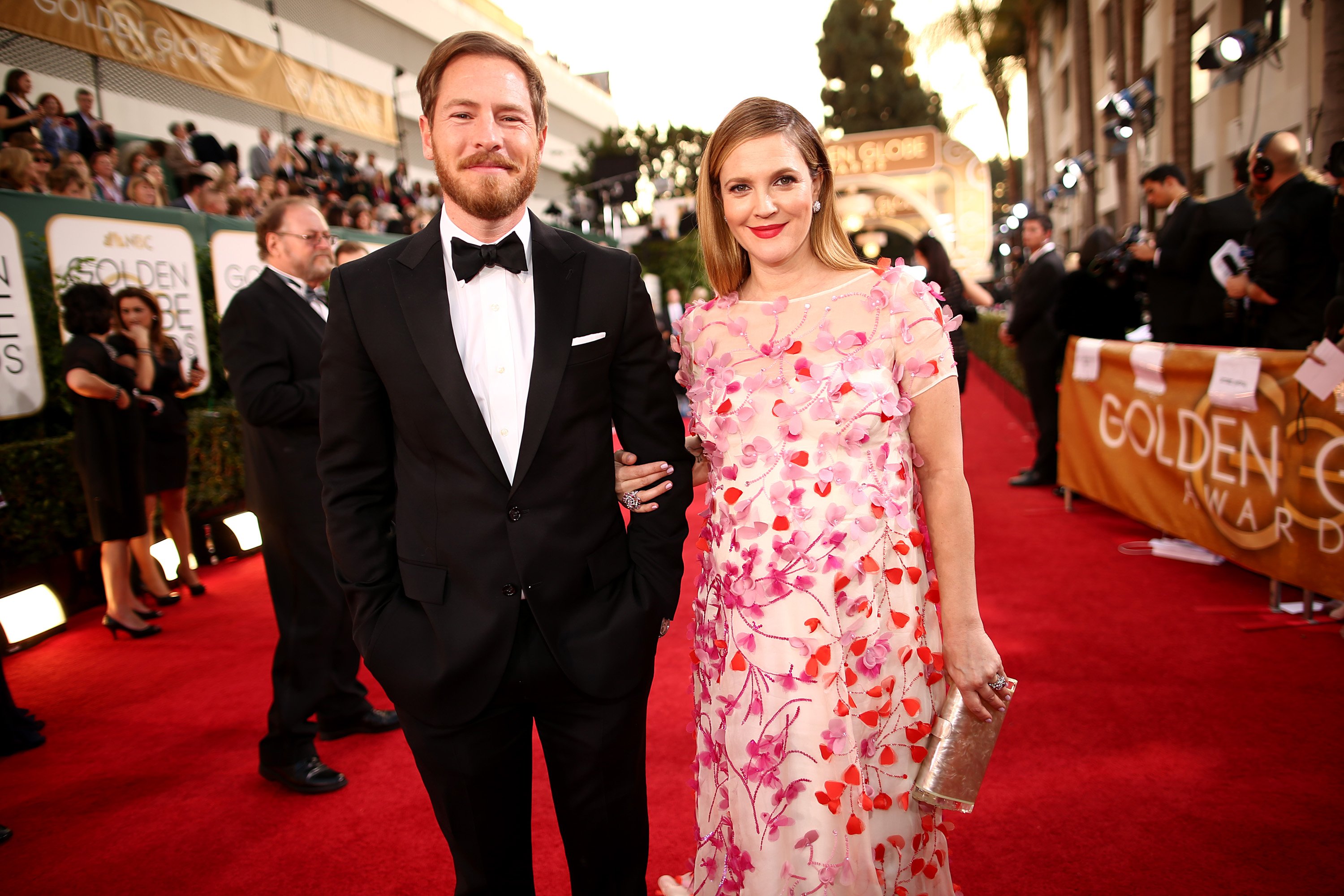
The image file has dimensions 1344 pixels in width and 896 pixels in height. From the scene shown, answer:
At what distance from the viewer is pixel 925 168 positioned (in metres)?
20.3

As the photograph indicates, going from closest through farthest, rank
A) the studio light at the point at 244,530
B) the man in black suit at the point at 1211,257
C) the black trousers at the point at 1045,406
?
the man in black suit at the point at 1211,257
the studio light at the point at 244,530
the black trousers at the point at 1045,406

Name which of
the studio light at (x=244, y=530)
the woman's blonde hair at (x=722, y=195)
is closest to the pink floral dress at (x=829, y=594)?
the woman's blonde hair at (x=722, y=195)

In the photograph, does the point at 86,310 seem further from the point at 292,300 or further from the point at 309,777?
the point at 309,777

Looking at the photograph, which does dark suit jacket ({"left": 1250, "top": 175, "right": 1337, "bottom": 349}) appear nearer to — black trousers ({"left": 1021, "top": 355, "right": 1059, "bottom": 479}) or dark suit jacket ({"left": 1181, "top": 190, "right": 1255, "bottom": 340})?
dark suit jacket ({"left": 1181, "top": 190, "right": 1255, "bottom": 340})

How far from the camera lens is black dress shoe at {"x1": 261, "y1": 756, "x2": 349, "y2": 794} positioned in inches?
114

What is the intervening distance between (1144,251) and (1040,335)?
0.95 m

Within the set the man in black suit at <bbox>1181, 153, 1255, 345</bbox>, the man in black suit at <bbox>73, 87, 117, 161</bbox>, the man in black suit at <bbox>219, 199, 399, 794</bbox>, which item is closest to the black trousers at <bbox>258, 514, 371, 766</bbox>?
the man in black suit at <bbox>219, 199, 399, 794</bbox>

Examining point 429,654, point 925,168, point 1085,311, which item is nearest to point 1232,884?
point 429,654

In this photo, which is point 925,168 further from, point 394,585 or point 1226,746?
point 394,585

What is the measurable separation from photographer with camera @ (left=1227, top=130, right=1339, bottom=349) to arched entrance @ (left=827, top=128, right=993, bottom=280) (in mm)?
14717

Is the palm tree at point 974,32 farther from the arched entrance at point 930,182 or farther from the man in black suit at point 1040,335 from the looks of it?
the man in black suit at point 1040,335

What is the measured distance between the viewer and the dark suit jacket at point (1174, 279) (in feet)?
17.7

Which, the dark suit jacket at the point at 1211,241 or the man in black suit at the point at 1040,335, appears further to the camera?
the man in black suit at the point at 1040,335

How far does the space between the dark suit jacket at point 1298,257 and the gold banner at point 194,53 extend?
9967 millimetres
